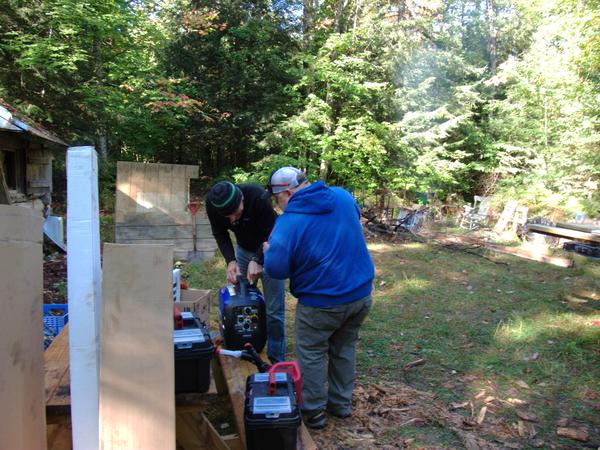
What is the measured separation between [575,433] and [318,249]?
2.48 m

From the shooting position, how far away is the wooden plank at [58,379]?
2.24 m

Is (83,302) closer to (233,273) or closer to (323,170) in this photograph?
(233,273)

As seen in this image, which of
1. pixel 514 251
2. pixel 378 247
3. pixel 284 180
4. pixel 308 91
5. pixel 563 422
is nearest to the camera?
pixel 284 180

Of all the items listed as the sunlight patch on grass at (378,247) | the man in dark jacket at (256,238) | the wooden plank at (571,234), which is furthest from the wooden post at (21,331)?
the sunlight patch on grass at (378,247)

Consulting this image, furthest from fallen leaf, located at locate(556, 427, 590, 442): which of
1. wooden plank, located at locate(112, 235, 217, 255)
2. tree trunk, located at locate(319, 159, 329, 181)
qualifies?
tree trunk, located at locate(319, 159, 329, 181)

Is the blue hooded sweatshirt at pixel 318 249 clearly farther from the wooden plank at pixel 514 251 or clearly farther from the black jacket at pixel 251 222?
the wooden plank at pixel 514 251

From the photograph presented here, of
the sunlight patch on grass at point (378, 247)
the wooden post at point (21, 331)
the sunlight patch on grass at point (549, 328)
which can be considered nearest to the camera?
the wooden post at point (21, 331)

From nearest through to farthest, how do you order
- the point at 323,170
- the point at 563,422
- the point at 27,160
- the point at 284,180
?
the point at 284,180 → the point at 563,422 → the point at 27,160 → the point at 323,170

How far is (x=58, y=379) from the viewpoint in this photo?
2523 millimetres

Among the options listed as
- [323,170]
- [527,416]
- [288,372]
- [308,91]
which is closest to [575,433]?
[527,416]

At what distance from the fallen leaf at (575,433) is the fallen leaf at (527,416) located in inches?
7.2

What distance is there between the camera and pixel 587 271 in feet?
29.0

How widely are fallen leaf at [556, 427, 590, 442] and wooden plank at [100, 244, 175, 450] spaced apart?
10.2 feet

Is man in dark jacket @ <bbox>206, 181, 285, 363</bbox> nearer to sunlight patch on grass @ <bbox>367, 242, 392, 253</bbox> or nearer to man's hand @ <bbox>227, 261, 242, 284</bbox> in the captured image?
man's hand @ <bbox>227, 261, 242, 284</bbox>
